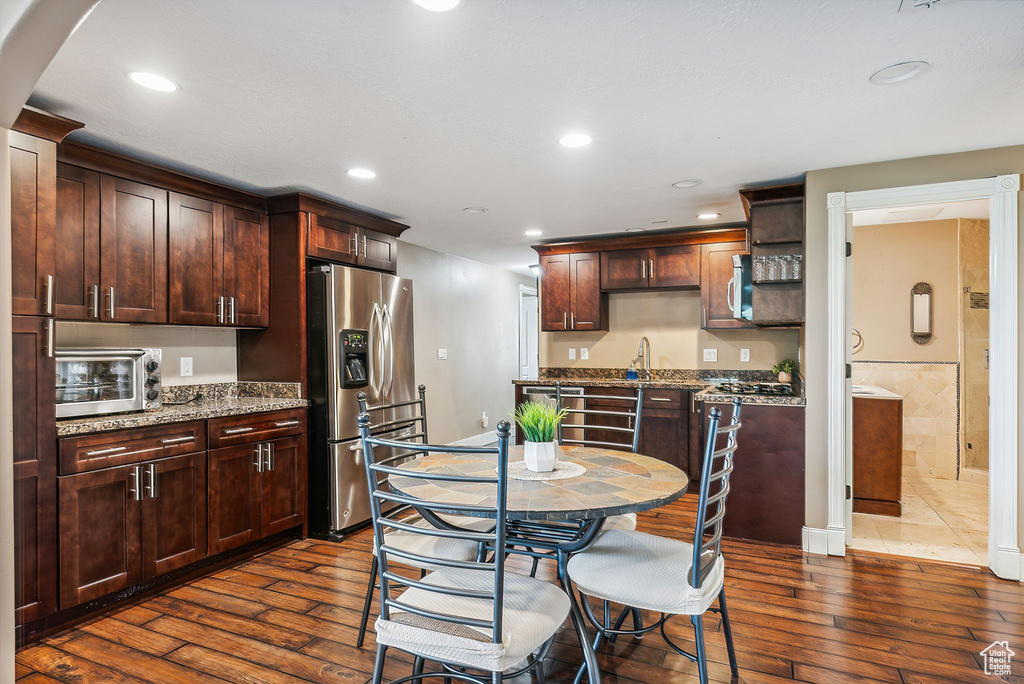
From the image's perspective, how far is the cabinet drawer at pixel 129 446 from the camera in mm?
2496

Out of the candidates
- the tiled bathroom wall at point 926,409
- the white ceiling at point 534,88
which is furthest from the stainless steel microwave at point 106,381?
the tiled bathroom wall at point 926,409

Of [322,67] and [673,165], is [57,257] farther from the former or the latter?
[673,165]

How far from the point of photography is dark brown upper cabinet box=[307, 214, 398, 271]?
3.89 meters

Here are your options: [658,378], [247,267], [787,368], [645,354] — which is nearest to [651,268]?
[645,354]

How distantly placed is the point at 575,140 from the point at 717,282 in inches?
106

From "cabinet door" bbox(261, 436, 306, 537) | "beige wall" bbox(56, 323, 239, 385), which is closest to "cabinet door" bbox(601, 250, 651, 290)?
"cabinet door" bbox(261, 436, 306, 537)

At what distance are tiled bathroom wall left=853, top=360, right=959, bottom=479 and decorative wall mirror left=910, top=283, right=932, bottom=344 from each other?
0.84ft

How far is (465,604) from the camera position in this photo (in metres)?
1.64

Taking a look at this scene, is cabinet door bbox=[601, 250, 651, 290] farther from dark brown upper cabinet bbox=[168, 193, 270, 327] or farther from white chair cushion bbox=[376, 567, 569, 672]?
white chair cushion bbox=[376, 567, 569, 672]

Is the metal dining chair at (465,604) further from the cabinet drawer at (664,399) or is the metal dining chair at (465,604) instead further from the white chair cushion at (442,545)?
the cabinet drawer at (664,399)

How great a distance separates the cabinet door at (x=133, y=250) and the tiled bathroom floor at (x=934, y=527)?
4417 mm

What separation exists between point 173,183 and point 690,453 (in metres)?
4.31

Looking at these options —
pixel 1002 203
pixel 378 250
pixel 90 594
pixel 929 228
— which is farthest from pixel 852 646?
pixel 929 228

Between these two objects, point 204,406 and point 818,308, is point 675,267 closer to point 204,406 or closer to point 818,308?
point 818,308
